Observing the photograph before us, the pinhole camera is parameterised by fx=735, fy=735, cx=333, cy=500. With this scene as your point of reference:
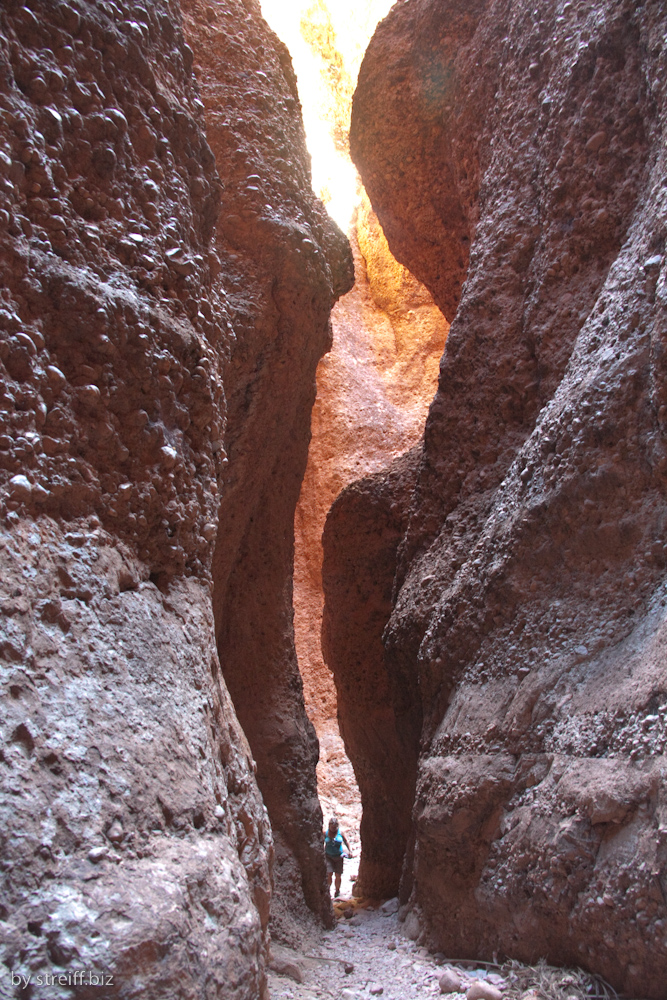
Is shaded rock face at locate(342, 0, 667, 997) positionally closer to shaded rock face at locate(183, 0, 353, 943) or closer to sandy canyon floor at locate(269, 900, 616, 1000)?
sandy canyon floor at locate(269, 900, 616, 1000)

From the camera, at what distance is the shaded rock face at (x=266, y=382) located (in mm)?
4676

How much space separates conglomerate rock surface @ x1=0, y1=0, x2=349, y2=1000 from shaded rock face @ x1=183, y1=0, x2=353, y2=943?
1679 mm

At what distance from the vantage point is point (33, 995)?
4.11ft

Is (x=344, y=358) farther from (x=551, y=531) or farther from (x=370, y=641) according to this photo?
(x=551, y=531)

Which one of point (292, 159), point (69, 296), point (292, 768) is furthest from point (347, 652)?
point (69, 296)

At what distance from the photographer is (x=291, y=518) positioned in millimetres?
5801

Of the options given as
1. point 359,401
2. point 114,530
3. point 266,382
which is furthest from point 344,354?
point 114,530

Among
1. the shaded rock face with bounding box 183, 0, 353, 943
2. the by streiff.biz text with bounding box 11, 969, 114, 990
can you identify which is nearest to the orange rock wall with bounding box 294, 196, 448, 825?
the shaded rock face with bounding box 183, 0, 353, 943

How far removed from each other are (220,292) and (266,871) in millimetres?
2322

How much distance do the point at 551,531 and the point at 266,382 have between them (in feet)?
7.19

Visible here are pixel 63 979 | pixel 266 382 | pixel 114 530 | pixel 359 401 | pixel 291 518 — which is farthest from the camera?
pixel 359 401

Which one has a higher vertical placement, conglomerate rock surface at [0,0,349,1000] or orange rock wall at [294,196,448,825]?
orange rock wall at [294,196,448,825]

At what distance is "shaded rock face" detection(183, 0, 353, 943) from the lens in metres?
4.68

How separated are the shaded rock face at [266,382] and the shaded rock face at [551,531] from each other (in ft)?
2.76
